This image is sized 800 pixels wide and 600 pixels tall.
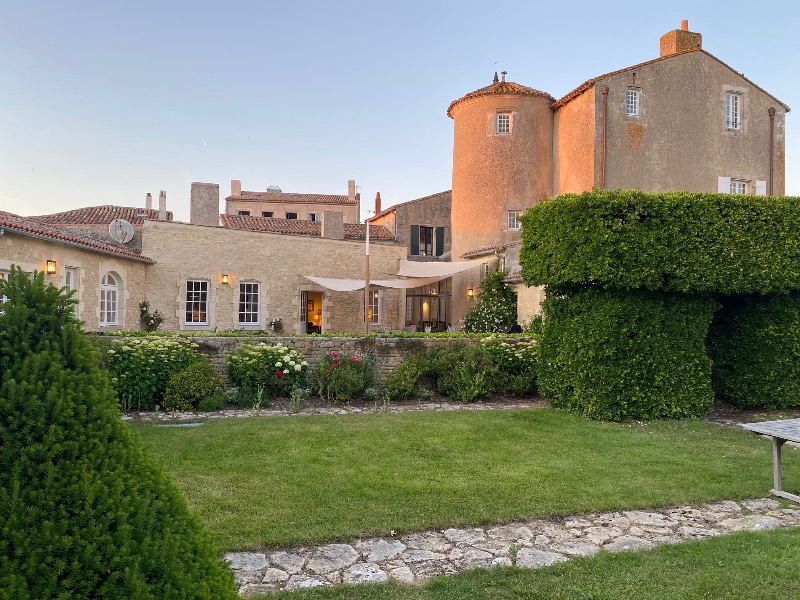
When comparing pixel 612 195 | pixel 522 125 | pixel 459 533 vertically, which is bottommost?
pixel 459 533

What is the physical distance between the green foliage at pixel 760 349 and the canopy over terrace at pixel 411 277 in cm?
1224

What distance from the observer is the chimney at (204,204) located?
933 inches

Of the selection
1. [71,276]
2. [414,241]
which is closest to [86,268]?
[71,276]

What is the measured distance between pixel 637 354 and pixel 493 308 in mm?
12159

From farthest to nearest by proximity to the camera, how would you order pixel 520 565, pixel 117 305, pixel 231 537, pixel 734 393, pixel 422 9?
pixel 117 305 < pixel 422 9 < pixel 734 393 < pixel 231 537 < pixel 520 565

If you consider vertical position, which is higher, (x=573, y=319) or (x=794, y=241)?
(x=794, y=241)

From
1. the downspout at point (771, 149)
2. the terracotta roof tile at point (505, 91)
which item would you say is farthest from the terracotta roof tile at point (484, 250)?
the downspout at point (771, 149)

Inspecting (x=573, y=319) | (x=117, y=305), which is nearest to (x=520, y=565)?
(x=573, y=319)

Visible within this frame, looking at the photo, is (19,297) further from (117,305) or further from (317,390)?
(117,305)

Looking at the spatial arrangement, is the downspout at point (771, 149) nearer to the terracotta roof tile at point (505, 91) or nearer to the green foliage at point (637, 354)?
the terracotta roof tile at point (505, 91)

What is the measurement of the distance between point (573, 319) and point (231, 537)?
26.7ft

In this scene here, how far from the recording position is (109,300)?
19047 mm

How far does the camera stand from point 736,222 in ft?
35.9

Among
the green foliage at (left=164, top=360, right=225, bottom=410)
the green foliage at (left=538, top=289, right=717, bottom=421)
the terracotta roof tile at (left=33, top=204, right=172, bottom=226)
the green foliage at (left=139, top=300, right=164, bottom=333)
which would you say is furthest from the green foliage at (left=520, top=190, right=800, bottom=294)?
the terracotta roof tile at (left=33, top=204, right=172, bottom=226)
